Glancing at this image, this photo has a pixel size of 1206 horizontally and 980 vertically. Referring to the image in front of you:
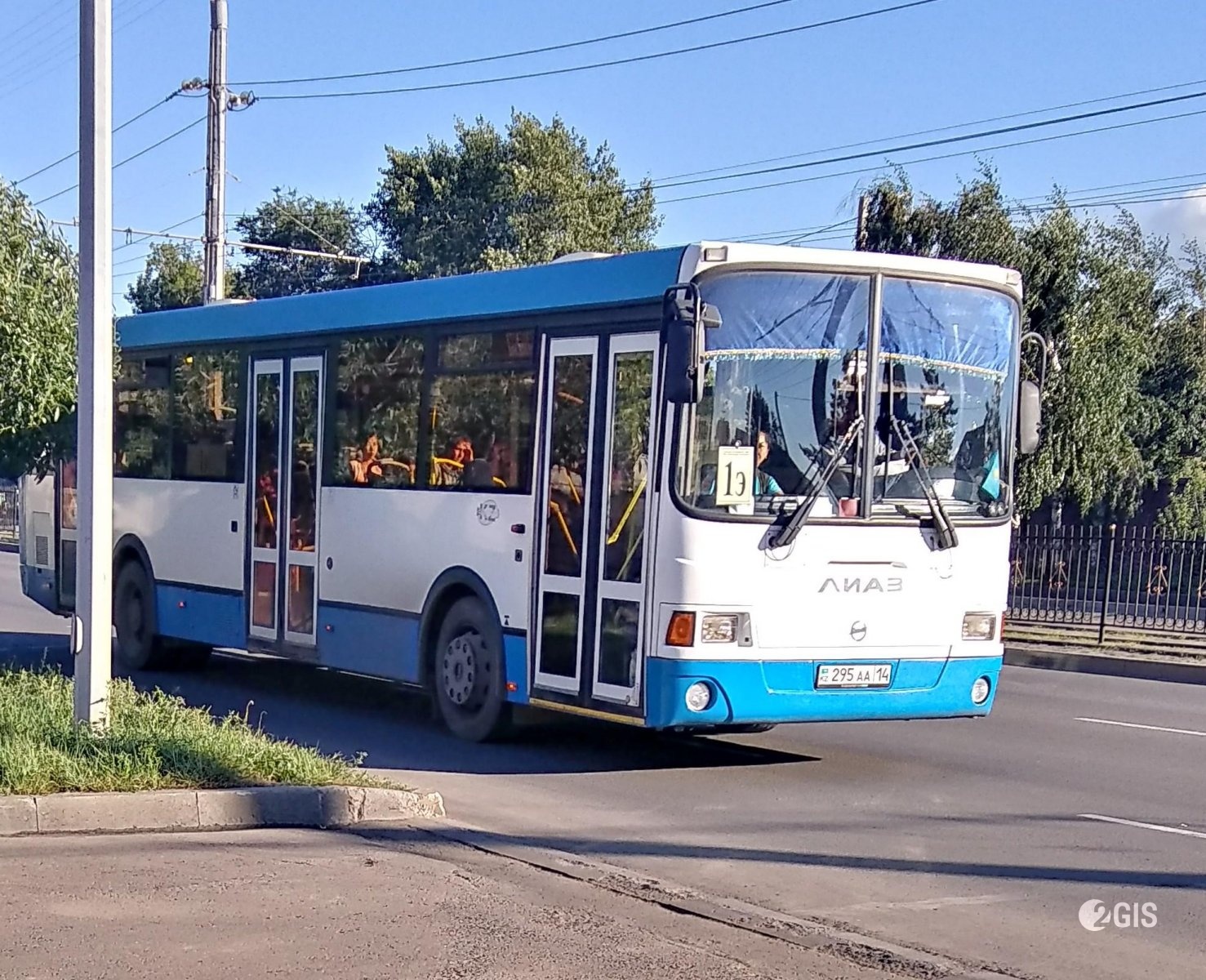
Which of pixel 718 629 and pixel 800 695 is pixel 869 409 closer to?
pixel 718 629

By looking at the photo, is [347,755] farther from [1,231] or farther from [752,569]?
[1,231]

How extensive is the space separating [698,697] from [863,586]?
4.12 feet

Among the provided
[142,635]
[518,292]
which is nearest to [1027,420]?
[518,292]

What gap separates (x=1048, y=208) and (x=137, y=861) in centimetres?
2042

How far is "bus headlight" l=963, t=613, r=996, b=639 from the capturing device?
10445 millimetres

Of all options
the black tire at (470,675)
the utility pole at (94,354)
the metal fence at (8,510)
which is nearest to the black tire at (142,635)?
the black tire at (470,675)

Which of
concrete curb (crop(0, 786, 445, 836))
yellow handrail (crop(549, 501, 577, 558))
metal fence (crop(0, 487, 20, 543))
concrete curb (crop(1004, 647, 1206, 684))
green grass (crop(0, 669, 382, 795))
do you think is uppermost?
yellow handrail (crop(549, 501, 577, 558))

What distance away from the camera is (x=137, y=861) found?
24.3ft

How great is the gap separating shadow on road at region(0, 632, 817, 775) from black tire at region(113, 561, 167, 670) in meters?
0.20

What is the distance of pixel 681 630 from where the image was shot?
9.64 m

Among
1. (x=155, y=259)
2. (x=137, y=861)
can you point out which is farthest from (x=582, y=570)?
(x=155, y=259)

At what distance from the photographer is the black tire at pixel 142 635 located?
1548 centimetres

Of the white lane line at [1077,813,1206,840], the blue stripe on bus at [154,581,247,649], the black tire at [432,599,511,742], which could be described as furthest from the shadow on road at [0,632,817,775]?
the white lane line at [1077,813,1206,840]

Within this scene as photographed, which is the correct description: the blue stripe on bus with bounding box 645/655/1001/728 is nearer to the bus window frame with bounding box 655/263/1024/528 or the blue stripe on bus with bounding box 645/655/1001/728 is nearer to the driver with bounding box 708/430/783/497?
the bus window frame with bounding box 655/263/1024/528
